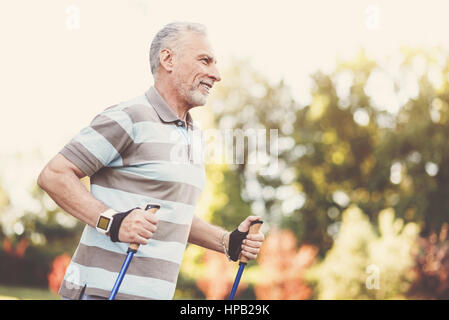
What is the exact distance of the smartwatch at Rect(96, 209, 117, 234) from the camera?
177 centimetres

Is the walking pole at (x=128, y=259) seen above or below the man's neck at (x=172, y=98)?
below

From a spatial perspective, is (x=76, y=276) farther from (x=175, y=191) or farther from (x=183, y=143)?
(x=183, y=143)

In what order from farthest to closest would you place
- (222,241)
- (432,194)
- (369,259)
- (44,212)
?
(44,212) → (432,194) → (369,259) → (222,241)

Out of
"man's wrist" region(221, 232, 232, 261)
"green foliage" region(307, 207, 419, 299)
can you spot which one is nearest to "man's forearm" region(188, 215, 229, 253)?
"man's wrist" region(221, 232, 232, 261)

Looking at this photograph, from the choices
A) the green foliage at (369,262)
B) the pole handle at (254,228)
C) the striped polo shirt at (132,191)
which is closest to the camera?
the striped polo shirt at (132,191)

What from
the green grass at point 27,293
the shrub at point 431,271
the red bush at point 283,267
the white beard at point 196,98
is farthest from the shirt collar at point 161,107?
the green grass at point 27,293

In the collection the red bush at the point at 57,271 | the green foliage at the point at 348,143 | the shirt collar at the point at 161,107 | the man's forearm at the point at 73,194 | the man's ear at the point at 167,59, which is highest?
the green foliage at the point at 348,143

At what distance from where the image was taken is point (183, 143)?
2.06 m

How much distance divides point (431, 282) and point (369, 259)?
2.16m

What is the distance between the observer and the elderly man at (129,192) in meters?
1.81

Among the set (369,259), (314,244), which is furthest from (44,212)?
(369,259)

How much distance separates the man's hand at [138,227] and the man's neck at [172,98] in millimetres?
567

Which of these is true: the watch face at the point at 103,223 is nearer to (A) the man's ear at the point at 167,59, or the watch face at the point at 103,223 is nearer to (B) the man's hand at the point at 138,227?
(B) the man's hand at the point at 138,227

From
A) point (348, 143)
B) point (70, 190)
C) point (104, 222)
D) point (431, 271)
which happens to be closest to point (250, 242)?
point (104, 222)
